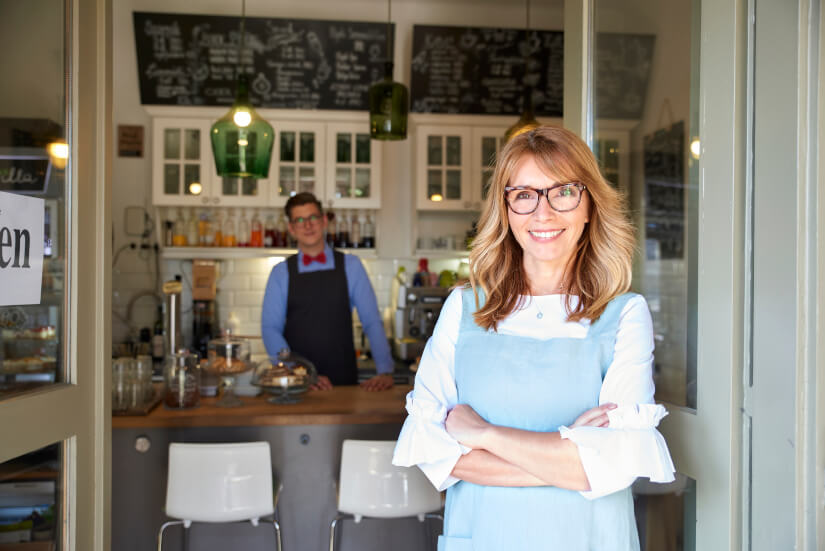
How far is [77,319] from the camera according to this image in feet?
5.73

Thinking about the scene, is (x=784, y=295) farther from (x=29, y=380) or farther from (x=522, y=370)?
(x=29, y=380)

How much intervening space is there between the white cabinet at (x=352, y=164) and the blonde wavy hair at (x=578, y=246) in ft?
12.2

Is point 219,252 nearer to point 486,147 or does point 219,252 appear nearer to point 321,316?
point 321,316

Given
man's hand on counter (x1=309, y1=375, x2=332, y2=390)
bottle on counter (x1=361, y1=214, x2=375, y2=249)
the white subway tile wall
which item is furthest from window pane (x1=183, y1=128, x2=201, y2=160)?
man's hand on counter (x1=309, y1=375, x2=332, y2=390)

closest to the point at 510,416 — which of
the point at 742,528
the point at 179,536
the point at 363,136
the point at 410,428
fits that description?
the point at 410,428

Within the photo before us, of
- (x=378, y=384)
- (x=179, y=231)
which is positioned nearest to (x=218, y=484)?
(x=378, y=384)

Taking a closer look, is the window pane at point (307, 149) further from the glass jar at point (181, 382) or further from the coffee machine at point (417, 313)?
the glass jar at point (181, 382)

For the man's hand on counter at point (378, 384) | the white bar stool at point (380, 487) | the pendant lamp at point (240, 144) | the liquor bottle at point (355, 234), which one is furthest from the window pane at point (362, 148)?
the white bar stool at point (380, 487)

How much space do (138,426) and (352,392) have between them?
950 mm

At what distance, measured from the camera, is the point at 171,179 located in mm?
5141

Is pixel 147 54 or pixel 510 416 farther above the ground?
Result: pixel 147 54

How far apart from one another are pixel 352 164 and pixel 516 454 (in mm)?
Answer: 4132

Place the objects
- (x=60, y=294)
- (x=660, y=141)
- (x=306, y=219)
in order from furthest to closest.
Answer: (x=306, y=219) < (x=660, y=141) < (x=60, y=294)

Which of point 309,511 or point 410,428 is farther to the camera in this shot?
point 309,511
